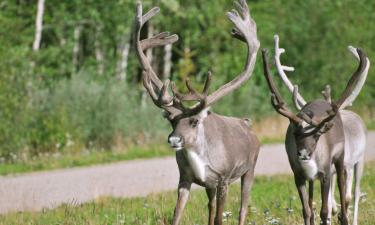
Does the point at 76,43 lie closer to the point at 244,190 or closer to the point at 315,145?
the point at 244,190

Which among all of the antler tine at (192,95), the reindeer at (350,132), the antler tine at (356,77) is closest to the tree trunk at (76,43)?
the reindeer at (350,132)

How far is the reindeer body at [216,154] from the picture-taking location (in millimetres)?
7855

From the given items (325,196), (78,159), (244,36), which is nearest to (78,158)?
(78,159)

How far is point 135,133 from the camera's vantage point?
2316cm

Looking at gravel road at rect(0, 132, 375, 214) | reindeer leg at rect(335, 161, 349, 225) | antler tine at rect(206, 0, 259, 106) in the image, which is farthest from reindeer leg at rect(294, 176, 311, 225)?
gravel road at rect(0, 132, 375, 214)

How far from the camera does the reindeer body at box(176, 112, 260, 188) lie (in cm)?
786

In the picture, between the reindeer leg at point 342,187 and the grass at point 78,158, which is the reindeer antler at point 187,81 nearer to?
the reindeer leg at point 342,187

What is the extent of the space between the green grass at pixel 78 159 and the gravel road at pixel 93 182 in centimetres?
59

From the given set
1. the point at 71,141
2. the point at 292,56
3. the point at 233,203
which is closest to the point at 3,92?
the point at 71,141

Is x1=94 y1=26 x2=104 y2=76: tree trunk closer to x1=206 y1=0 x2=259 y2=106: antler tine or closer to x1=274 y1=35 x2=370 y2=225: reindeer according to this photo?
x1=274 y1=35 x2=370 y2=225: reindeer

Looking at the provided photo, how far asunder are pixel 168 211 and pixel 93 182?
4.55m

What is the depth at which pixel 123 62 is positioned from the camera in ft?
96.8

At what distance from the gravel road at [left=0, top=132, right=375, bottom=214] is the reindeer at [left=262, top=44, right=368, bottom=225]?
4.32 metres

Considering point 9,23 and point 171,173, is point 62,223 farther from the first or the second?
point 9,23
